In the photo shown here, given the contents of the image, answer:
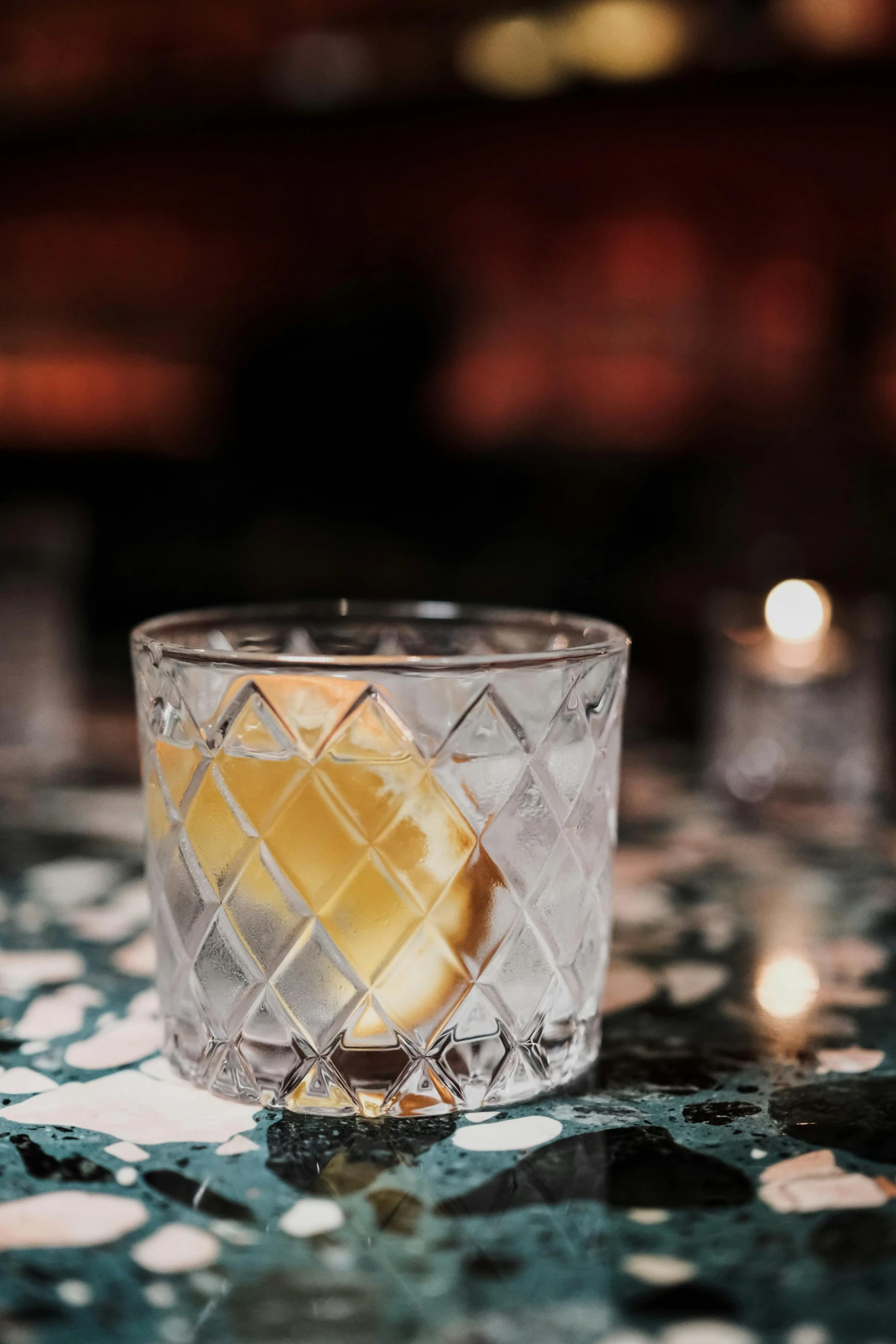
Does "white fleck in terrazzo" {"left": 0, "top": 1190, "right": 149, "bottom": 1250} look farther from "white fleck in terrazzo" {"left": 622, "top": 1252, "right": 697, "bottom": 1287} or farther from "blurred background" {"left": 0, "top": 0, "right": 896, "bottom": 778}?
"blurred background" {"left": 0, "top": 0, "right": 896, "bottom": 778}

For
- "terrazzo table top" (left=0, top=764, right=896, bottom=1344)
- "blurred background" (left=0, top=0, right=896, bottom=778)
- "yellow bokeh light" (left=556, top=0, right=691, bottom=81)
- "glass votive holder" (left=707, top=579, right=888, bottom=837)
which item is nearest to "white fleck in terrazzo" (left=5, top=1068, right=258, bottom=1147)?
"terrazzo table top" (left=0, top=764, right=896, bottom=1344)

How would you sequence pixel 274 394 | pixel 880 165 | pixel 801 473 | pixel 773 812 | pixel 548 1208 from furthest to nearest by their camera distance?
pixel 274 394
pixel 801 473
pixel 880 165
pixel 773 812
pixel 548 1208

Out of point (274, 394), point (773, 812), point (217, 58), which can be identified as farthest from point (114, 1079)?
point (274, 394)

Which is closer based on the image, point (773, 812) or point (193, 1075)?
point (193, 1075)

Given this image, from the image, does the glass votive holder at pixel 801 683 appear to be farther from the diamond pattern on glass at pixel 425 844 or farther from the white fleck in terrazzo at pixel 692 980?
the diamond pattern on glass at pixel 425 844

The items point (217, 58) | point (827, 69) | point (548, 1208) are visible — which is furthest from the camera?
point (827, 69)

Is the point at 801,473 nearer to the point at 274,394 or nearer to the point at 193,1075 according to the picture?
the point at 274,394

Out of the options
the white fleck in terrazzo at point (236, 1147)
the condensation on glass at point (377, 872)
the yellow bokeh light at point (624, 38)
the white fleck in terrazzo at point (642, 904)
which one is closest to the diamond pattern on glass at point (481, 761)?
the condensation on glass at point (377, 872)
